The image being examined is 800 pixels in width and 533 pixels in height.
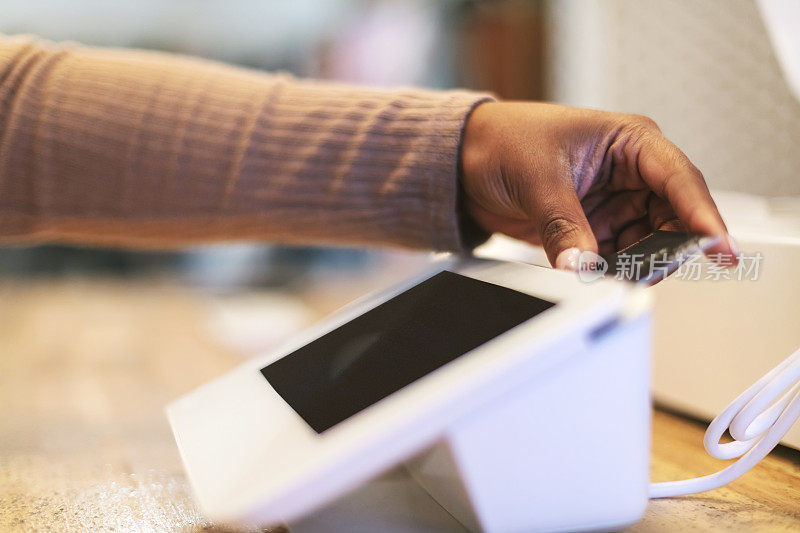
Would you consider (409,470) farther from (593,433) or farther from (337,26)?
(337,26)

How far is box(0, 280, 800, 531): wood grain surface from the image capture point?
31 centimetres

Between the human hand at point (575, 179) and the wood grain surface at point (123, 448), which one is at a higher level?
the human hand at point (575, 179)

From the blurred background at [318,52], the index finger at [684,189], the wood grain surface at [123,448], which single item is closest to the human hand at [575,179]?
the index finger at [684,189]

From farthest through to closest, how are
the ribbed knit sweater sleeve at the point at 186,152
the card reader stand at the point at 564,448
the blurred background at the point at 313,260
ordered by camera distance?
1. the ribbed knit sweater sleeve at the point at 186,152
2. the blurred background at the point at 313,260
3. the card reader stand at the point at 564,448

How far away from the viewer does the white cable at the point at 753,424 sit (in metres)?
0.30

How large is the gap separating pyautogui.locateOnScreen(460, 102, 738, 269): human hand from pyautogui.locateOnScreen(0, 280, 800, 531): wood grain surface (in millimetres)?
129

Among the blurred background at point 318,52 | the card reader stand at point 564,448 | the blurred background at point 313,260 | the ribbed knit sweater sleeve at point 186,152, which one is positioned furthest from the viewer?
the blurred background at point 318,52

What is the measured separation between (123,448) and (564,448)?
31 cm

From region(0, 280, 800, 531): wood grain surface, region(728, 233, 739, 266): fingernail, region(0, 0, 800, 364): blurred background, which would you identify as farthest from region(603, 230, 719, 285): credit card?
region(0, 0, 800, 364): blurred background

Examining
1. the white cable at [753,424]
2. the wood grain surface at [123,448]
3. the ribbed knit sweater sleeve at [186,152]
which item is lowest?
the wood grain surface at [123,448]

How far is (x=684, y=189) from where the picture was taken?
0.32 m

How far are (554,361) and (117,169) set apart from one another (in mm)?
421

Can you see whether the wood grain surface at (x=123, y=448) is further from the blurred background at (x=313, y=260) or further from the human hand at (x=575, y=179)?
the human hand at (x=575, y=179)

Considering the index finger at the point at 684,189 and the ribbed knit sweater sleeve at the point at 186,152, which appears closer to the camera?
the index finger at the point at 684,189
